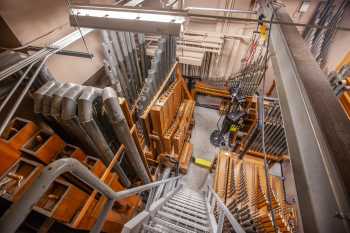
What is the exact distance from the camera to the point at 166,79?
3451mm

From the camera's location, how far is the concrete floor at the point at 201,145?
4.50 metres

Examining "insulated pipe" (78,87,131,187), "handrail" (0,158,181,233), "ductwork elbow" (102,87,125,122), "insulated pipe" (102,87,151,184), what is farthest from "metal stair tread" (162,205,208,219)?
"handrail" (0,158,181,233)

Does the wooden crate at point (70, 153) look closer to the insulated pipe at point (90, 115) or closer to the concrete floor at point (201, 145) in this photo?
the insulated pipe at point (90, 115)

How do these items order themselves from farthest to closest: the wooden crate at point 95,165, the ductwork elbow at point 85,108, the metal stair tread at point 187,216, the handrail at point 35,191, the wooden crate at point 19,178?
1. the metal stair tread at point 187,216
2. the wooden crate at point 95,165
3. the ductwork elbow at point 85,108
4. the wooden crate at point 19,178
5. the handrail at point 35,191

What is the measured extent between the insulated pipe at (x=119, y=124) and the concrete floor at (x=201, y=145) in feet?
7.75

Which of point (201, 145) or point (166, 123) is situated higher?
point (201, 145)

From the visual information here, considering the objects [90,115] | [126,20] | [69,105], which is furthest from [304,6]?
[69,105]

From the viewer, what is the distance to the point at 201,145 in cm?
523

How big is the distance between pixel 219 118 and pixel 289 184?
9.27 ft

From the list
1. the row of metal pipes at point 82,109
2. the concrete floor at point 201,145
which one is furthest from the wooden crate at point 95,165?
the concrete floor at point 201,145

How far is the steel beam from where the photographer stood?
1.78 feet

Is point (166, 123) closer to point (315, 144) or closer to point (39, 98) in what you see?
point (39, 98)

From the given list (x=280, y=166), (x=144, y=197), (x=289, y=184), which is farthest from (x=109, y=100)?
(x=280, y=166)

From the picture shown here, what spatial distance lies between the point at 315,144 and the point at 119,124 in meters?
1.69
